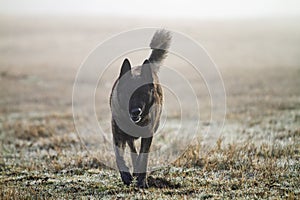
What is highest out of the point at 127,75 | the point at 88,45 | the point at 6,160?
the point at 88,45

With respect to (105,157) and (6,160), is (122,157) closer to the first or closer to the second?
(105,157)

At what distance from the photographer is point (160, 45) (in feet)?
32.5

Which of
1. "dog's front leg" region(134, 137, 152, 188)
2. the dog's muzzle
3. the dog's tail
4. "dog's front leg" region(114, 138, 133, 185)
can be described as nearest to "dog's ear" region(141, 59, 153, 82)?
the dog's muzzle

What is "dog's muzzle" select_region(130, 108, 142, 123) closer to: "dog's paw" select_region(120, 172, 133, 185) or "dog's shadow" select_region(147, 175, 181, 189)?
"dog's paw" select_region(120, 172, 133, 185)

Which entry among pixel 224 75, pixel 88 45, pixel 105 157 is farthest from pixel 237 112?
pixel 88 45

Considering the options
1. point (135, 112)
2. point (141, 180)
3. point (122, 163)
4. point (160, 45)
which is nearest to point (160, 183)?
point (141, 180)

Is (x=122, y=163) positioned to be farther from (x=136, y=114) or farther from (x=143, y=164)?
(x=136, y=114)

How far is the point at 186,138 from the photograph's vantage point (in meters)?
13.9

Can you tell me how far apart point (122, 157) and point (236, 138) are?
5.89 meters

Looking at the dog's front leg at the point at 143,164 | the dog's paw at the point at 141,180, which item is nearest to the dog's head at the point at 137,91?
the dog's front leg at the point at 143,164

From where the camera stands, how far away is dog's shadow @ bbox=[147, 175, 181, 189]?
8.61 m

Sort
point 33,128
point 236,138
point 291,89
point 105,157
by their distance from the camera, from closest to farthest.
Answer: point 105,157, point 236,138, point 33,128, point 291,89

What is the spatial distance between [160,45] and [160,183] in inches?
116

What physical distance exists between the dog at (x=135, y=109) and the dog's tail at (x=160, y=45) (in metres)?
1.19
